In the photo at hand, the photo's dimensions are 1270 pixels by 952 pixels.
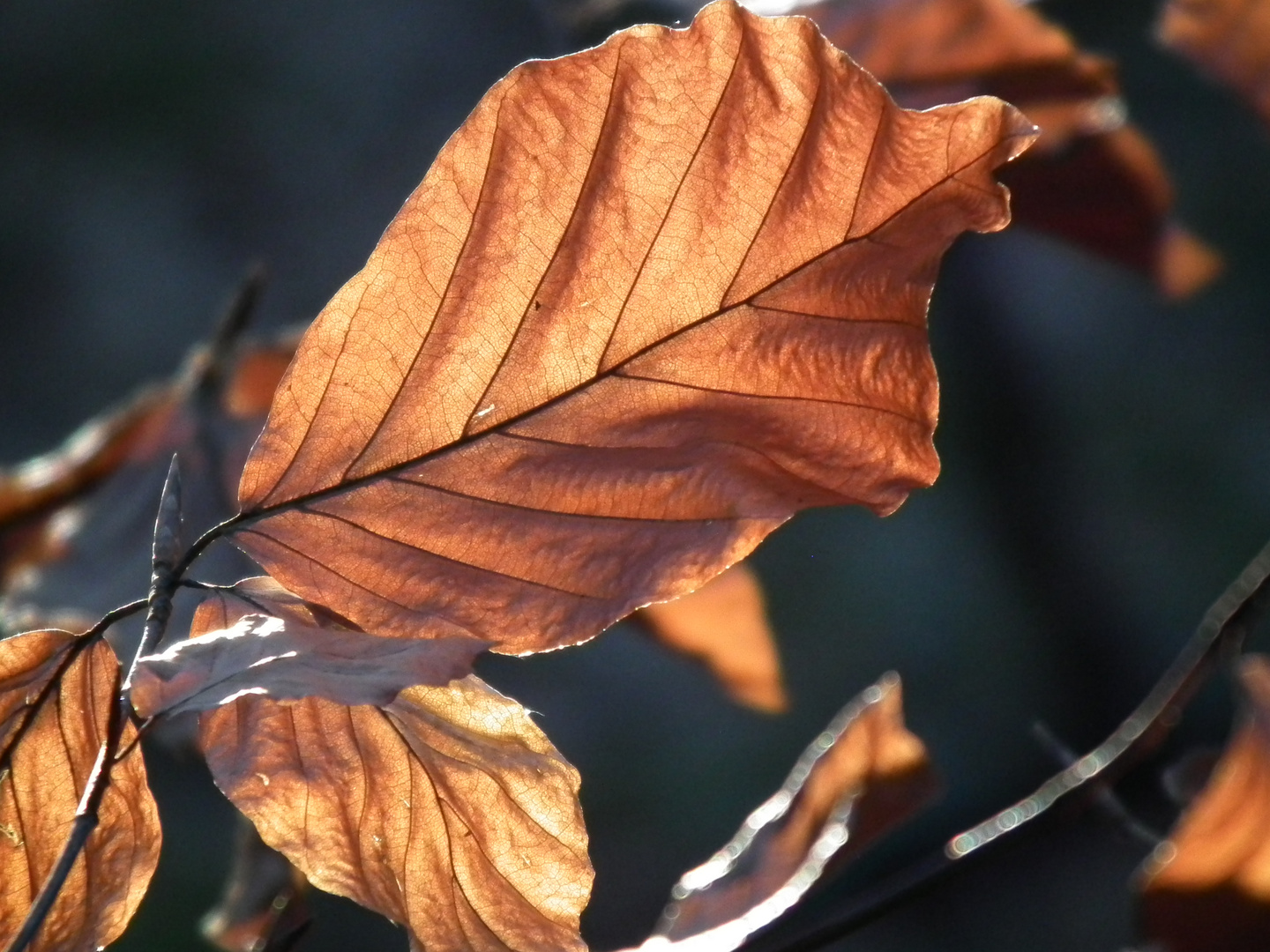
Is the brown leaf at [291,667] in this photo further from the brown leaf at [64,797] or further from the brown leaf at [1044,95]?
the brown leaf at [1044,95]

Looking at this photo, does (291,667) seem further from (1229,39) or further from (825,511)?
(825,511)

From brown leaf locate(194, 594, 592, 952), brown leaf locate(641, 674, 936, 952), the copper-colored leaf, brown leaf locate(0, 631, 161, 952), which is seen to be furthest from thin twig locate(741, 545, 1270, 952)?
the copper-colored leaf

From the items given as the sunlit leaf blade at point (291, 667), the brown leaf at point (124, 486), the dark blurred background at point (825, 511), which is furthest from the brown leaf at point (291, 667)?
the dark blurred background at point (825, 511)

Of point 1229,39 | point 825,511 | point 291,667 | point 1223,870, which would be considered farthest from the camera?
point 825,511

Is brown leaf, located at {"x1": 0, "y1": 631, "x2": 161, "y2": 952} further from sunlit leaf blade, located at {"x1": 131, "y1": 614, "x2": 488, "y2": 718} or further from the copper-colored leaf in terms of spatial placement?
the copper-colored leaf

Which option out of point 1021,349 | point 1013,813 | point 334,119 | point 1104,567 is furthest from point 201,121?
point 1013,813

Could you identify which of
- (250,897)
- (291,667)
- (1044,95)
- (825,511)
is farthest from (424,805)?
(825,511)
